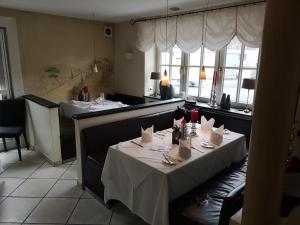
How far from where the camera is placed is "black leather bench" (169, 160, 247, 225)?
1493 mm

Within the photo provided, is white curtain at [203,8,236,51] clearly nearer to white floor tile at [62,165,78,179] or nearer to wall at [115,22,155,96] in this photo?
wall at [115,22,155,96]

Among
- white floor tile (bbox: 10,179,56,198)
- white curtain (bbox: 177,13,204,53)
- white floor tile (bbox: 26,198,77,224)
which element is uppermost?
white curtain (bbox: 177,13,204,53)

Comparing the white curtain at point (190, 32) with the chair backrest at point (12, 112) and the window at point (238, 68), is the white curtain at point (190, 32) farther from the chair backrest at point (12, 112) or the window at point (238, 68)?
the chair backrest at point (12, 112)

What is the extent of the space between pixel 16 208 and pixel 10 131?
1.49 meters

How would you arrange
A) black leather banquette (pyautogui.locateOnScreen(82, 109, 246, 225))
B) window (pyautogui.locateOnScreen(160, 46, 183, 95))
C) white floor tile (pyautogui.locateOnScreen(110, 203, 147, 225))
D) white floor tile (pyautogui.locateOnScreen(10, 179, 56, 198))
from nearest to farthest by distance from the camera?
black leather banquette (pyautogui.locateOnScreen(82, 109, 246, 225)) < white floor tile (pyautogui.locateOnScreen(110, 203, 147, 225)) < white floor tile (pyautogui.locateOnScreen(10, 179, 56, 198)) < window (pyautogui.locateOnScreen(160, 46, 183, 95))

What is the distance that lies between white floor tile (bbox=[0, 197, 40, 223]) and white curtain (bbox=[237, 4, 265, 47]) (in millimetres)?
3487

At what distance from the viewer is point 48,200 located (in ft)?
8.71

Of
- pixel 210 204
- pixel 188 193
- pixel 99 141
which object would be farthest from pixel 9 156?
pixel 210 204

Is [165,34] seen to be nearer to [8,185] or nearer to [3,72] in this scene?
[3,72]

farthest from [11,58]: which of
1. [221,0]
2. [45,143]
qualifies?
[221,0]

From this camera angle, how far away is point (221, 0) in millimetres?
3365

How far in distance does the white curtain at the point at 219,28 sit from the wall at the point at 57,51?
8.31 ft

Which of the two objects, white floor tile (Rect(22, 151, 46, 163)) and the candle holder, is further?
white floor tile (Rect(22, 151, 46, 163))

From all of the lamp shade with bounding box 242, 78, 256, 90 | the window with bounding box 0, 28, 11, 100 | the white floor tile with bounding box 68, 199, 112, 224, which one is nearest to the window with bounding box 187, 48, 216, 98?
the lamp shade with bounding box 242, 78, 256, 90
